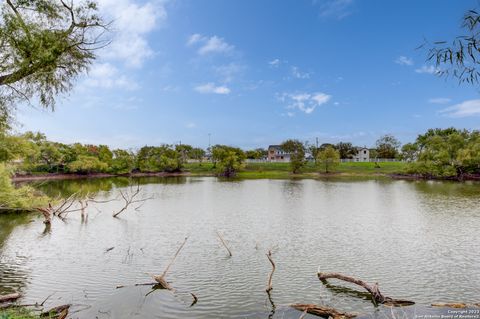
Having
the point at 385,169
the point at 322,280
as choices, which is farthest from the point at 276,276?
the point at 385,169

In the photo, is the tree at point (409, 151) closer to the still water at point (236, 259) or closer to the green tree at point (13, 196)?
the still water at point (236, 259)

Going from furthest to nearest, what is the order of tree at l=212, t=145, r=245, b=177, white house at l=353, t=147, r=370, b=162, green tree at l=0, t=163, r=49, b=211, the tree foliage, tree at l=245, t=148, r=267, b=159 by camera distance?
tree at l=245, t=148, r=267, b=159 → white house at l=353, t=147, r=370, b=162 → tree at l=212, t=145, r=245, b=177 → the tree foliage → green tree at l=0, t=163, r=49, b=211

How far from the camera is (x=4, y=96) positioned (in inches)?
440

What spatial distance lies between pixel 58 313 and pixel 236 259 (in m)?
9.50

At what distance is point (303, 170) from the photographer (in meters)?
109

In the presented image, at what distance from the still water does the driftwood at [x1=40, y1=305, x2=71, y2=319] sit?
495 millimetres

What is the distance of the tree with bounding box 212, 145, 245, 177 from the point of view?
332ft

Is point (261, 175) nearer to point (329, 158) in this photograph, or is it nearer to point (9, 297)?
point (329, 158)

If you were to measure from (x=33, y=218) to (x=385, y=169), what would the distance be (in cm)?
9876

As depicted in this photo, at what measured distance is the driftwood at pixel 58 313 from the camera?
1121 cm

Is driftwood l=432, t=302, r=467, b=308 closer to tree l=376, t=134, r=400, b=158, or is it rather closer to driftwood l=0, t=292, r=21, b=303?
driftwood l=0, t=292, r=21, b=303

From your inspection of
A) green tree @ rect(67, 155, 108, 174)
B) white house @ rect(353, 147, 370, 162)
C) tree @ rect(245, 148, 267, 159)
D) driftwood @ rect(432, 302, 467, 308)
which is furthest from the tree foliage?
green tree @ rect(67, 155, 108, 174)

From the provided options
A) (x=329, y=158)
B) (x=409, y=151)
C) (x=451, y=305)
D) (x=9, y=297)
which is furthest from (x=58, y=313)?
(x=409, y=151)

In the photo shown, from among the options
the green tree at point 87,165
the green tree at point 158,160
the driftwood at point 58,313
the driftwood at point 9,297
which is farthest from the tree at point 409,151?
the driftwood at point 9,297
